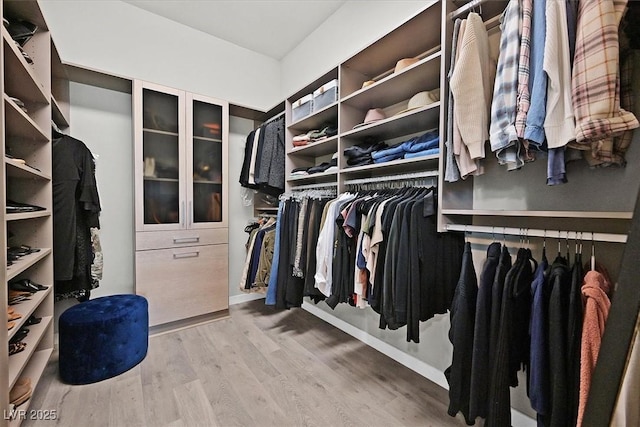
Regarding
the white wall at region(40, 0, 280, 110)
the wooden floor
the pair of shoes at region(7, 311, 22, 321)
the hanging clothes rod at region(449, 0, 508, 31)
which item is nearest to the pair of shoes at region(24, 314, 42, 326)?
the wooden floor

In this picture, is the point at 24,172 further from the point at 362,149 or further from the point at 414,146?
the point at 414,146

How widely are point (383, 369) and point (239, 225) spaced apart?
6.82 ft

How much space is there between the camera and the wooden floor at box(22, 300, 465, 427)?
1419 millimetres

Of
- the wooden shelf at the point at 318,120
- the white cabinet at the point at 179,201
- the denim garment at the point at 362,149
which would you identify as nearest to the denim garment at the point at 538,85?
the denim garment at the point at 362,149

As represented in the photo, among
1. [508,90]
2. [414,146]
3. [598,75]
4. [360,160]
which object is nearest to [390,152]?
[414,146]

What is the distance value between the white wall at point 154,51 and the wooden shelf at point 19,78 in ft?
2.05

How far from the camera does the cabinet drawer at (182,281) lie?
2.27m

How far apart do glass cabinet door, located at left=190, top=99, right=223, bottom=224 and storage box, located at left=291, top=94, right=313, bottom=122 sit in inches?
30.1

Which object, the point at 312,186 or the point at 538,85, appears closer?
the point at 538,85

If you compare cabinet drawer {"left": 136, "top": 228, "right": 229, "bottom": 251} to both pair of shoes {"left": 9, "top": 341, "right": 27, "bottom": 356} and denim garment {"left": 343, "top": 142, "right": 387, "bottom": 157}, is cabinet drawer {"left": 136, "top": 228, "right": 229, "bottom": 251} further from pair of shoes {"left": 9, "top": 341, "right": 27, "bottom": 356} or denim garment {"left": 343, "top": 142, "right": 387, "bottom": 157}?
denim garment {"left": 343, "top": 142, "right": 387, "bottom": 157}

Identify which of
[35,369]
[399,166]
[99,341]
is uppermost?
[399,166]

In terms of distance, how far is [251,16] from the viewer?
255cm

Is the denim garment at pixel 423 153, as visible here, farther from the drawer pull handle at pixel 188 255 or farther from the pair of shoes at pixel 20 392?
the pair of shoes at pixel 20 392

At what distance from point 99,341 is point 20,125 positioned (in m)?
1.34
